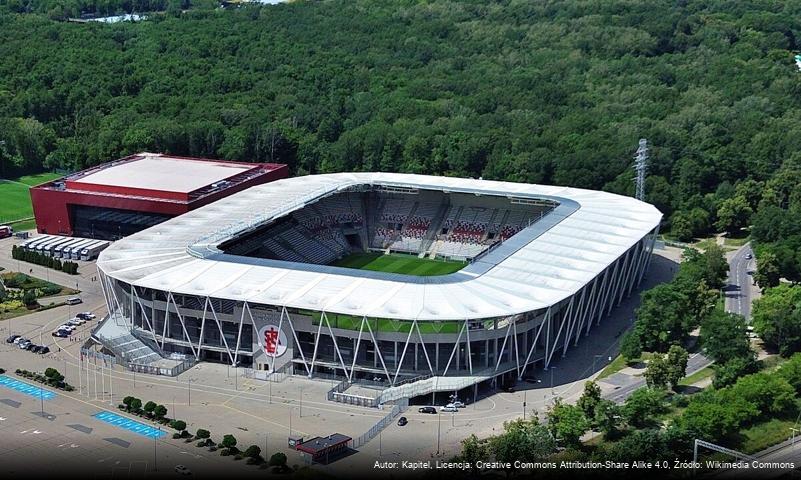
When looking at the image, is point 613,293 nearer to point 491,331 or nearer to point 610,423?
point 491,331

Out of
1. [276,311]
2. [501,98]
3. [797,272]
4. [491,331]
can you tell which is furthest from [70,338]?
[501,98]

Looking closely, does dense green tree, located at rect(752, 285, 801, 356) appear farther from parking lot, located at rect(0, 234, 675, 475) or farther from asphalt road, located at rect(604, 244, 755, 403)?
parking lot, located at rect(0, 234, 675, 475)

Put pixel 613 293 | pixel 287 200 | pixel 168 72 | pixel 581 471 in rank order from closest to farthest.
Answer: pixel 581 471 → pixel 613 293 → pixel 287 200 → pixel 168 72

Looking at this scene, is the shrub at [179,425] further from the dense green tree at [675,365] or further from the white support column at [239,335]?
the dense green tree at [675,365]

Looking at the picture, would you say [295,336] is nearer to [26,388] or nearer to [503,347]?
[503,347]

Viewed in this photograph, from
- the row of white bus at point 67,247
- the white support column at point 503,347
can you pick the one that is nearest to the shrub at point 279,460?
the white support column at point 503,347

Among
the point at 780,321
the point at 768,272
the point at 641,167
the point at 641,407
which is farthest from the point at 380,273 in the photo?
the point at 641,167

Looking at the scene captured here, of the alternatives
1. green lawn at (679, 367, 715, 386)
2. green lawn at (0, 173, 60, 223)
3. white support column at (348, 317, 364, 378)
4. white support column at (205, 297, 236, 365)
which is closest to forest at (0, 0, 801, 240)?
green lawn at (0, 173, 60, 223)
